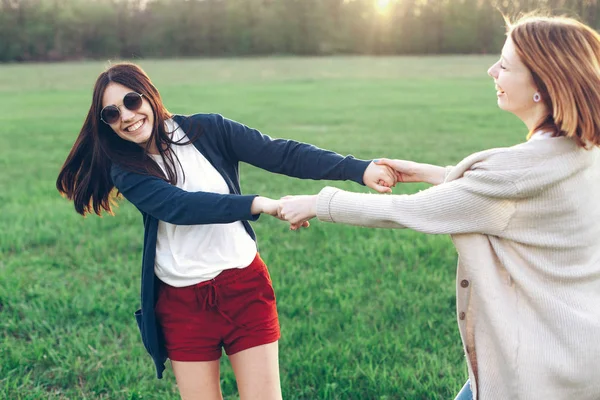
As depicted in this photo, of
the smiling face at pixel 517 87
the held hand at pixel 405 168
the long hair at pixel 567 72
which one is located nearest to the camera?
the long hair at pixel 567 72

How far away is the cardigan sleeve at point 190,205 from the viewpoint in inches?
105

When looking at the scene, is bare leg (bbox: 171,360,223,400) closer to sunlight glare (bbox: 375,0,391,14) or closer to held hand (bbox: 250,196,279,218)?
held hand (bbox: 250,196,279,218)

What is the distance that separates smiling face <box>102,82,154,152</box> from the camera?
9.34 feet

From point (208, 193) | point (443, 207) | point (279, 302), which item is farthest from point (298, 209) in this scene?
point (279, 302)

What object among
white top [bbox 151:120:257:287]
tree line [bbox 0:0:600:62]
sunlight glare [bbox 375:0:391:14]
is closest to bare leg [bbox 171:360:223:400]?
white top [bbox 151:120:257:287]

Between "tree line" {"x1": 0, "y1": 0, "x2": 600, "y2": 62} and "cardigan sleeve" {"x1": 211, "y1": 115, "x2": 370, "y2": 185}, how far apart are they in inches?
2274

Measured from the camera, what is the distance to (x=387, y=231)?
6.73m

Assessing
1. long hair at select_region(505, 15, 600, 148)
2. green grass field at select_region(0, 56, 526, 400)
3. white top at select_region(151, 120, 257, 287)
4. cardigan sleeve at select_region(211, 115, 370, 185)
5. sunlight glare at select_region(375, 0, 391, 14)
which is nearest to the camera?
long hair at select_region(505, 15, 600, 148)

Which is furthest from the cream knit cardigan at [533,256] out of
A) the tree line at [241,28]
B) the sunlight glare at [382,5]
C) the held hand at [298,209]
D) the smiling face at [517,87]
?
the sunlight glare at [382,5]

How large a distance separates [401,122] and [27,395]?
14672mm

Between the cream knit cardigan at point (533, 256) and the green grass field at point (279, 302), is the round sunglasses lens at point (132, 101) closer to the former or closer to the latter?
the cream knit cardigan at point (533, 256)

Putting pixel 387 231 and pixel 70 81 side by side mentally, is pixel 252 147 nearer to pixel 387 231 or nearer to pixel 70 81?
pixel 387 231

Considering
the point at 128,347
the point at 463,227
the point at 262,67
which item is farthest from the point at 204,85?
the point at 463,227

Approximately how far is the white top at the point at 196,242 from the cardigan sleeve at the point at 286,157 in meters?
0.18
